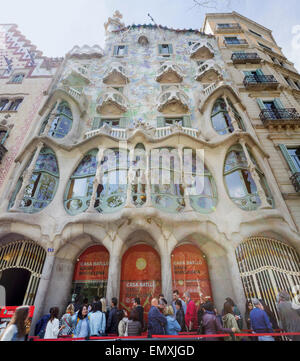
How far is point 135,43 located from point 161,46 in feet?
9.15

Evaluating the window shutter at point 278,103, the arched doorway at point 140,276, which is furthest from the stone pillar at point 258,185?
the window shutter at point 278,103

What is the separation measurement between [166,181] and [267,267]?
595 cm

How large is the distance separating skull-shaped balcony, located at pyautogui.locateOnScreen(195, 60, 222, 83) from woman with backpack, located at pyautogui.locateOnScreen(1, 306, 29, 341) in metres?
17.6

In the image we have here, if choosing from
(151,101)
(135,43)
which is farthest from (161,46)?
(151,101)

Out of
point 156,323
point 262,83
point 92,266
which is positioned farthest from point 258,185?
point 262,83

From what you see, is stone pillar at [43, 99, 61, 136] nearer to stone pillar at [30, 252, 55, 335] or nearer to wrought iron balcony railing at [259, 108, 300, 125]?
stone pillar at [30, 252, 55, 335]

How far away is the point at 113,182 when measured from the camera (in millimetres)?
9969

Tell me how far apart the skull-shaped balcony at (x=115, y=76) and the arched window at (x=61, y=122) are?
4.94 m

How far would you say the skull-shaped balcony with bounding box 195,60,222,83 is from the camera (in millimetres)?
15125

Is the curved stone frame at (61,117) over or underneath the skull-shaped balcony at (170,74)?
underneath

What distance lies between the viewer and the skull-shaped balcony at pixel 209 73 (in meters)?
15.1

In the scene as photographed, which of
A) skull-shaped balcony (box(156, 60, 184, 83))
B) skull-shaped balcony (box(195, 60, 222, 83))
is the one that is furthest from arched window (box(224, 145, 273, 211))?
skull-shaped balcony (box(156, 60, 184, 83))

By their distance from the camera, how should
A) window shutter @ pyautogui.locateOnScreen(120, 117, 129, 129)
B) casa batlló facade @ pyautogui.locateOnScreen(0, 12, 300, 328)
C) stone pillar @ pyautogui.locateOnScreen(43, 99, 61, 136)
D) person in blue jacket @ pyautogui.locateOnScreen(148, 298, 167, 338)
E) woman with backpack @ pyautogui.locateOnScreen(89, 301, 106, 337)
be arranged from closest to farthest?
person in blue jacket @ pyautogui.locateOnScreen(148, 298, 167, 338)
woman with backpack @ pyautogui.locateOnScreen(89, 301, 106, 337)
casa batlló facade @ pyautogui.locateOnScreen(0, 12, 300, 328)
stone pillar @ pyautogui.locateOnScreen(43, 99, 61, 136)
window shutter @ pyautogui.locateOnScreen(120, 117, 129, 129)
